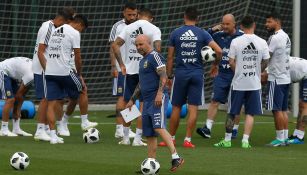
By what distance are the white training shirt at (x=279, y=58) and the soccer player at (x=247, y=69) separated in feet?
1.60

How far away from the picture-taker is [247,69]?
16.3 meters

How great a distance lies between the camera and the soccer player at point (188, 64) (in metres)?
16.3

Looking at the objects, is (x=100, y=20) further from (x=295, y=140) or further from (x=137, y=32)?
(x=295, y=140)

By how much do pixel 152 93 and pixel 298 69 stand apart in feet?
15.5

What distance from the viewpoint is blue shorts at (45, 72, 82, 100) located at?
55.2ft

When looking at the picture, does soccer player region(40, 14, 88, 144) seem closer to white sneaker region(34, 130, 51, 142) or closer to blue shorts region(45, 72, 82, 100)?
blue shorts region(45, 72, 82, 100)

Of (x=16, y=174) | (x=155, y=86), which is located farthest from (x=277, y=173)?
(x=16, y=174)

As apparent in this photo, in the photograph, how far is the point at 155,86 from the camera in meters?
13.5

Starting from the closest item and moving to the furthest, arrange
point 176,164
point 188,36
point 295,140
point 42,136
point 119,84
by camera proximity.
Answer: point 176,164 → point 188,36 → point 42,136 → point 295,140 → point 119,84

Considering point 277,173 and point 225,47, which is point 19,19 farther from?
point 277,173

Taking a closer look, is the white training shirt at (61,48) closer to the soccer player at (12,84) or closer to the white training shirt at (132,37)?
the white training shirt at (132,37)

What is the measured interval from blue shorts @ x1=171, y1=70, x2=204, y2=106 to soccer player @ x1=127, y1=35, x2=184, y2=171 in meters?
2.83

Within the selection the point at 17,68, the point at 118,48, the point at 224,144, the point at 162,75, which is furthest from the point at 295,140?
the point at 17,68

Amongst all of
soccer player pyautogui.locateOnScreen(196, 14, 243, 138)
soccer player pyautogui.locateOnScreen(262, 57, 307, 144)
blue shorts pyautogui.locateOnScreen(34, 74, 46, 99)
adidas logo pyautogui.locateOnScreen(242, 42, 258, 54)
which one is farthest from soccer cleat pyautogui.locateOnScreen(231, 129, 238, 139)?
blue shorts pyautogui.locateOnScreen(34, 74, 46, 99)
